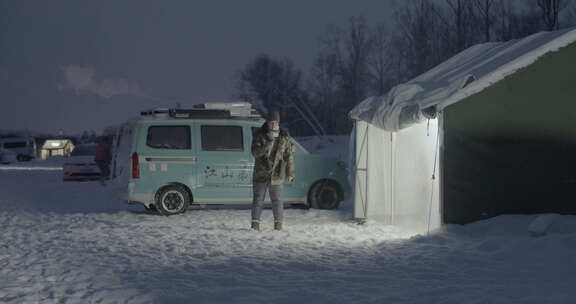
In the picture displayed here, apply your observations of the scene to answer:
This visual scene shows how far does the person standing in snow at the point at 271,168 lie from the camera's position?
453 inches

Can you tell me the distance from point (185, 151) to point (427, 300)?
8.92m

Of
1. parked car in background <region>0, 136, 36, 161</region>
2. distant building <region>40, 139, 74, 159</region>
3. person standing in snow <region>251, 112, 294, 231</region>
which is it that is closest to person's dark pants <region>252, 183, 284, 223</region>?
person standing in snow <region>251, 112, 294, 231</region>

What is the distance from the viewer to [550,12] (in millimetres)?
38469

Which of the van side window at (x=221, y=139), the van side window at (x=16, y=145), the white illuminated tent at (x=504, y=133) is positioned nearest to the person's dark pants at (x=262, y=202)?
the white illuminated tent at (x=504, y=133)

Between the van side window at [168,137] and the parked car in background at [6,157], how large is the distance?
45527mm

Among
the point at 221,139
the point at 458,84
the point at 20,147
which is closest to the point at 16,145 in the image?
the point at 20,147

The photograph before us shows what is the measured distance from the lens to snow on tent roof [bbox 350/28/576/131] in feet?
32.1

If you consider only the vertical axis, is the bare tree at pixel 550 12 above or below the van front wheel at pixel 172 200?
above

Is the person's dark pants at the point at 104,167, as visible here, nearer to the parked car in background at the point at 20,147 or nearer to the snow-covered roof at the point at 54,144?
the parked car in background at the point at 20,147

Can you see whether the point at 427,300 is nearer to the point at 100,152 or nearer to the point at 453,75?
the point at 453,75

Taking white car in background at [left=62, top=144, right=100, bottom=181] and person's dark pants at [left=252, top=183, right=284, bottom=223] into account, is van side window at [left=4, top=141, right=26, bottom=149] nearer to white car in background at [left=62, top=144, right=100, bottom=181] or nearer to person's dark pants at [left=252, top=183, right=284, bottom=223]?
white car in background at [left=62, top=144, right=100, bottom=181]

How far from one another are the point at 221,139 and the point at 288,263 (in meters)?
6.75

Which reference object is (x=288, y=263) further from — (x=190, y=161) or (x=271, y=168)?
(x=190, y=161)

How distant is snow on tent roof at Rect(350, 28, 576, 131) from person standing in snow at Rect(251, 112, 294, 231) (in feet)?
4.96
